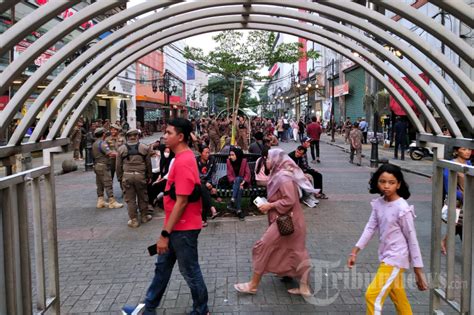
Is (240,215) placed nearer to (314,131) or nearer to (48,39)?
(48,39)

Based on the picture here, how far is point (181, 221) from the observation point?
12.1 ft

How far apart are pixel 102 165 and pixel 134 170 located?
168cm

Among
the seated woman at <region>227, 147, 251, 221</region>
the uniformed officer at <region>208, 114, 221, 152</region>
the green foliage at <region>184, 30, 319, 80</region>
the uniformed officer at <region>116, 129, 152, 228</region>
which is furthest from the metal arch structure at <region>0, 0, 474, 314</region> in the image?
the green foliage at <region>184, 30, 319, 80</region>

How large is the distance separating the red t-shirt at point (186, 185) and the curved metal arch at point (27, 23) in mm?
1552

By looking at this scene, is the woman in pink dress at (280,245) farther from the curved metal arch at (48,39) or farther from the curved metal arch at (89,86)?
the curved metal arch at (48,39)

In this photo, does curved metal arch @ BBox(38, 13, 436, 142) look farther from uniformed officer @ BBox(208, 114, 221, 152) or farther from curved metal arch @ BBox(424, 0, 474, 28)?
uniformed officer @ BBox(208, 114, 221, 152)

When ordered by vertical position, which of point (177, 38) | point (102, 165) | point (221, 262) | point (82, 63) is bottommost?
point (221, 262)

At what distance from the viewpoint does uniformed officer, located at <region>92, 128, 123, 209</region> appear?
872 centimetres

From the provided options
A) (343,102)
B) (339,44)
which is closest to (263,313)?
(339,44)

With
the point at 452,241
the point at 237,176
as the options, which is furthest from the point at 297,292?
the point at 237,176

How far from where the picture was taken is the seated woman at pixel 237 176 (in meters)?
7.85

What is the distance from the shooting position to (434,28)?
2732 mm

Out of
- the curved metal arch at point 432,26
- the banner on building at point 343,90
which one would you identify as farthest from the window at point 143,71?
the curved metal arch at point 432,26

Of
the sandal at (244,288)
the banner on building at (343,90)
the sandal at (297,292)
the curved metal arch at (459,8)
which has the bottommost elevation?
the sandal at (297,292)
